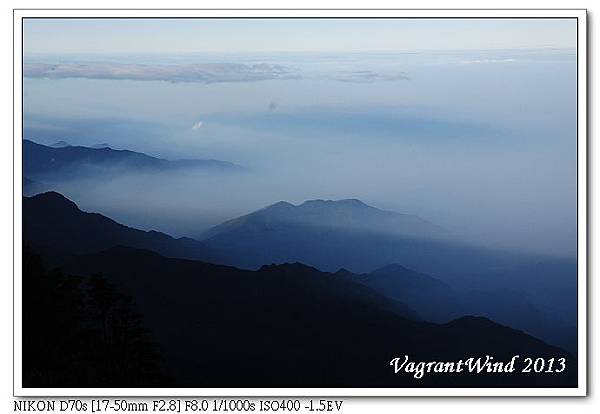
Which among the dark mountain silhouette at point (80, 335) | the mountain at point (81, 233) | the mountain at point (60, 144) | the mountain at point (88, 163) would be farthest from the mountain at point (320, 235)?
the mountain at point (60, 144)

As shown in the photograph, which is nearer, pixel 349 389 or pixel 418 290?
pixel 349 389

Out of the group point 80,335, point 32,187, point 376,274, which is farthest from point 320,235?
point 32,187

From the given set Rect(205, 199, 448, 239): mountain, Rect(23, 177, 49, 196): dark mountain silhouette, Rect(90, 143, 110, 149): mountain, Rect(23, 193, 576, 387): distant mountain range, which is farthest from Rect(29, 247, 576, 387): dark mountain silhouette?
Rect(90, 143, 110, 149): mountain

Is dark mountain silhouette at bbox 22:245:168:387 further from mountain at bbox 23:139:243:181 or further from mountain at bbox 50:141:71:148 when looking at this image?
mountain at bbox 50:141:71:148

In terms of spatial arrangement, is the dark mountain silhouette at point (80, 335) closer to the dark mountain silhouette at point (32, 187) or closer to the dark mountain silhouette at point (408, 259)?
the dark mountain silhouette at point (32, 187)

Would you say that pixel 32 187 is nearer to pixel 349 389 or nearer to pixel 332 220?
pixel 332 220

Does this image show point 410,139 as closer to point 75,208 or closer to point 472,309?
point 472,309

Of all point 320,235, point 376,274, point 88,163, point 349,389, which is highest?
point 88,163
